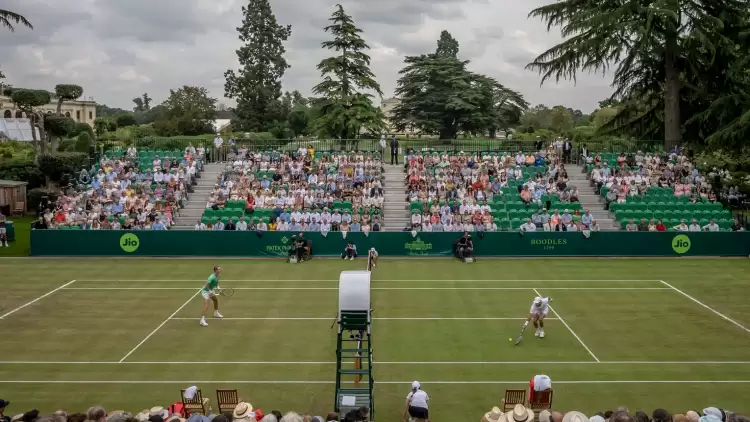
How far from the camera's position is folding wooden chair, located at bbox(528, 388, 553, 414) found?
13602mm

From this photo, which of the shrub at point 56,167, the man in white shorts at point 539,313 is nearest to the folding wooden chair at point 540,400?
the man in white shorts at point 539,313

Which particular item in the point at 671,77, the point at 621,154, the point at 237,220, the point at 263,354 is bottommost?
the point at 263,354

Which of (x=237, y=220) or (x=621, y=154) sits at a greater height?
(x=621, y=154)

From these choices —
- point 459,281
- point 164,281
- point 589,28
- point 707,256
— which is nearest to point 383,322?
point 459,281

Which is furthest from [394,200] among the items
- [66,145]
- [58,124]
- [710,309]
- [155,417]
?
[66,145]

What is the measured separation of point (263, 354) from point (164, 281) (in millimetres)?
10056

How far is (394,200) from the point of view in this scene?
38094 mm

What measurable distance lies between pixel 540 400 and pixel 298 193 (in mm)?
23502

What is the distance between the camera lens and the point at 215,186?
3766cm

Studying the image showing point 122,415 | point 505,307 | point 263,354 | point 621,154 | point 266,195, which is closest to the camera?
point 122,415

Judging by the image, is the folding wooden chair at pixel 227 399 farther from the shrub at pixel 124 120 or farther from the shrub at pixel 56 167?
the shrub at pixel 124 120

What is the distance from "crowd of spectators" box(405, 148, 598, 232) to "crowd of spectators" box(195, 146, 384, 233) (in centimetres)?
227

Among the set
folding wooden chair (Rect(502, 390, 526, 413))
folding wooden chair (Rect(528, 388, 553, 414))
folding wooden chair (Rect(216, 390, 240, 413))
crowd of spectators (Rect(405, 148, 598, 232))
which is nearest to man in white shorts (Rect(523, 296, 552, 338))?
folding wooden chair (Rect(528, 388, 553, 414))

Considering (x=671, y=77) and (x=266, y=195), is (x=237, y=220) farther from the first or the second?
(x=671, y=77)
